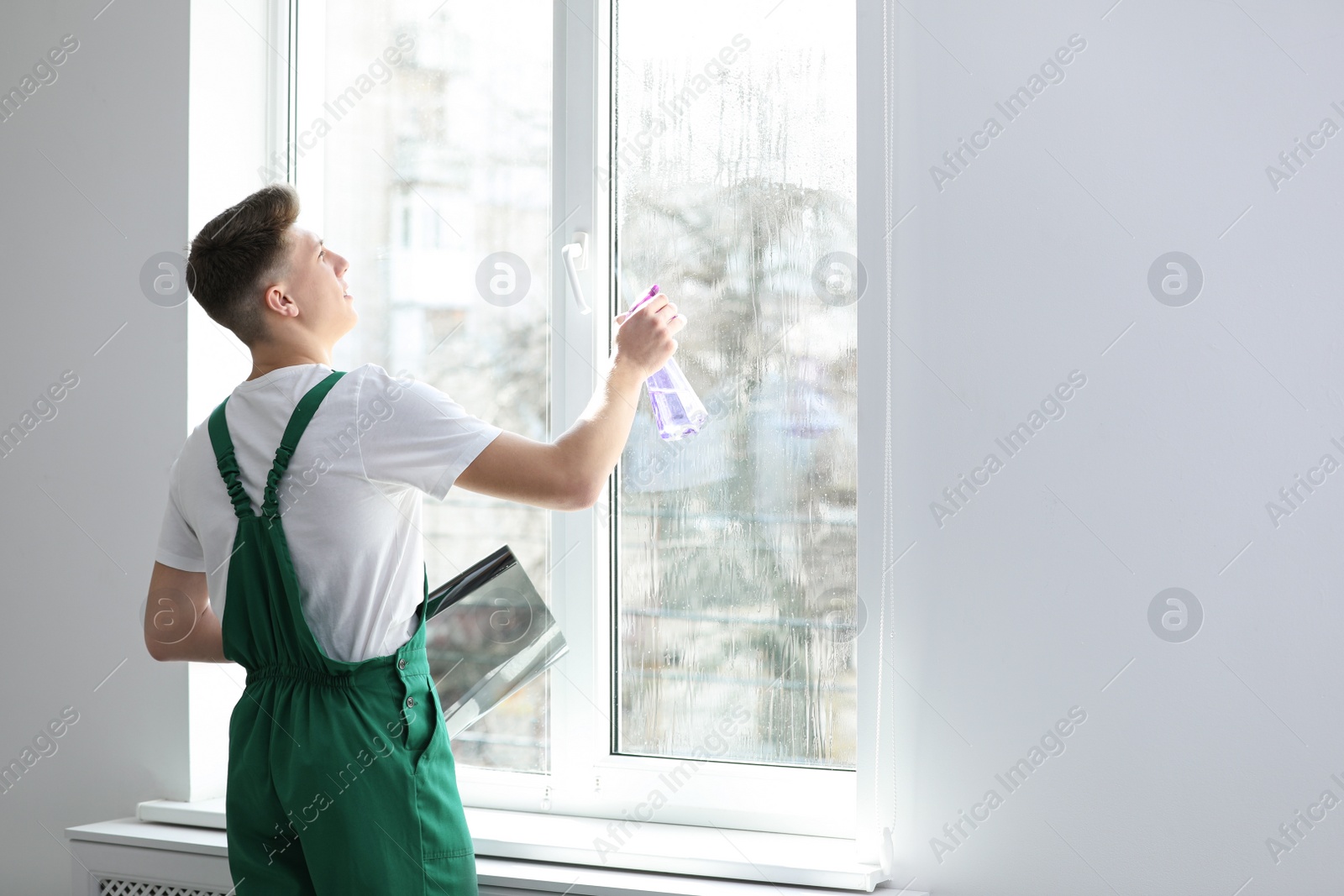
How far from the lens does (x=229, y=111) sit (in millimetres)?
1926

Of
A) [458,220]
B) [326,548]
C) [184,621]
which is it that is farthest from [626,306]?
[184,621]

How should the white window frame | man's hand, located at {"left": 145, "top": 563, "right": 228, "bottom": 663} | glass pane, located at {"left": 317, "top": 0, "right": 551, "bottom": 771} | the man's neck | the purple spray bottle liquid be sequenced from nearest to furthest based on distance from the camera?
the man's neck → man's hand, located at {"left": 145, "top": 563, "right": 228, "bottom": 663} → the purple spray bottle liquid → the white window frame → glass pane, located at {"left": 317, "top": 0, "right": 551, "bottom": 771}

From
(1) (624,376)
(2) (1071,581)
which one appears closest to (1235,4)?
(2) (1071,581)

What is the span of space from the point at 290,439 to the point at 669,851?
0.82 metres

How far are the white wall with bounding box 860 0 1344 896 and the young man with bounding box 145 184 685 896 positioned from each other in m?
0.51

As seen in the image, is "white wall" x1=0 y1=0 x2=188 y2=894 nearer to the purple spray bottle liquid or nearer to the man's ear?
the man's ear

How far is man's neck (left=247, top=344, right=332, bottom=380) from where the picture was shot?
4.22 ft

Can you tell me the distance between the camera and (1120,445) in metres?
1.38

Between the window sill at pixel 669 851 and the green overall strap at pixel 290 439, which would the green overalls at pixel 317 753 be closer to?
the green overall strap at pixel 290 439

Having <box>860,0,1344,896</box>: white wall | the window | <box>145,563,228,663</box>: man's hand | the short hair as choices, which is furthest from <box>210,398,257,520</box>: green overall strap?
<box>860,0,1344,896</box>: white wall

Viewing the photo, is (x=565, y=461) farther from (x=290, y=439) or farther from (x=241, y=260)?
(x=241, y=260)

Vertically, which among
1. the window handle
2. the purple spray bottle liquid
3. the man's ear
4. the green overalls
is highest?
the window handle

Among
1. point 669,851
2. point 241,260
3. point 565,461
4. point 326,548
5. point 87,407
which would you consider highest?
point 241,260

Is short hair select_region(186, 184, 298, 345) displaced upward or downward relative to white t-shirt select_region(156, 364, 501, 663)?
upward
